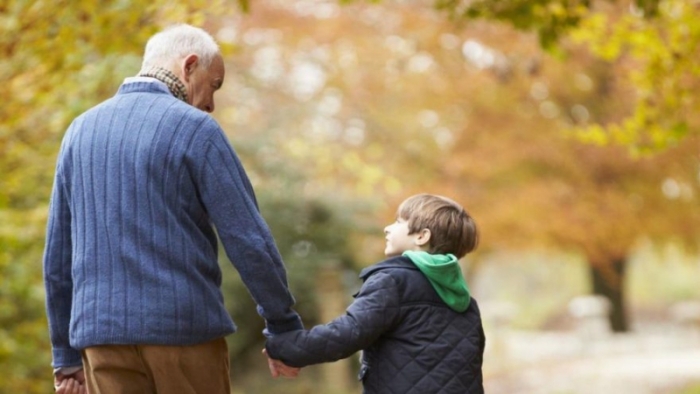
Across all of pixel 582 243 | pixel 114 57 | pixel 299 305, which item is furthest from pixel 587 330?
pixel 114 57

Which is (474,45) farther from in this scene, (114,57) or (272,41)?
(114,57)

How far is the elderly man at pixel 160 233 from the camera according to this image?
2.80 m

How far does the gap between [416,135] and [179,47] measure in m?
13.1

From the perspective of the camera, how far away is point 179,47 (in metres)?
3.01

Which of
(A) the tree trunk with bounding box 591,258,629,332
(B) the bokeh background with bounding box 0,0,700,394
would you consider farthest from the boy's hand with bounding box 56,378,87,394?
(A) the tree trunk with bounding box 591,258,629,332

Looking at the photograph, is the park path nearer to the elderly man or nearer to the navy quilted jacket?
the navy quilted jacket

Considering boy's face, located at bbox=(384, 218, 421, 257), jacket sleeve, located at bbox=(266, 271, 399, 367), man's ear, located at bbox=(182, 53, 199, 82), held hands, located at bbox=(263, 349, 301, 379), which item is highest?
man's ear, located at bbox=(182, 53, 199, 82)

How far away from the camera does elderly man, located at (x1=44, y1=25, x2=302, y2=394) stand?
280 centimetres

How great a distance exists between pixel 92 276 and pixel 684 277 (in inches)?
1302

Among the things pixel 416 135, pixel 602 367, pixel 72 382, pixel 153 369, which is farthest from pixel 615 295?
pixel 153 369

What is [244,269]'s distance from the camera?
9.63 ft

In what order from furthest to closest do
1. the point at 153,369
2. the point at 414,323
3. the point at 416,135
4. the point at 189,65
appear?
the point at 416,135, the point at 414,323, the point at 189,65, the point at 153,369

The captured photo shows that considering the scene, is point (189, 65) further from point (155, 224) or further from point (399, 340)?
point (399, 340)

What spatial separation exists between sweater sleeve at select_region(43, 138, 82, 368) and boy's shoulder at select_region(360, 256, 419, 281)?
2.82 ft
